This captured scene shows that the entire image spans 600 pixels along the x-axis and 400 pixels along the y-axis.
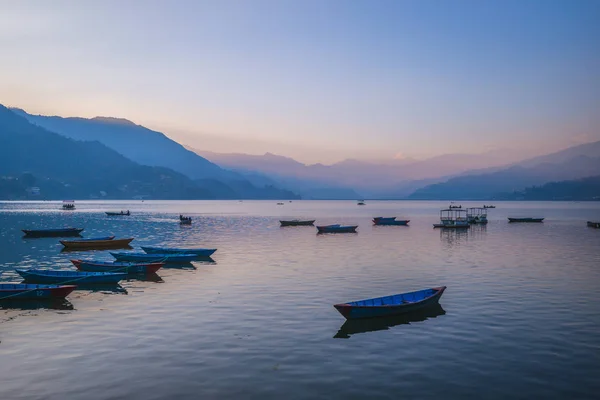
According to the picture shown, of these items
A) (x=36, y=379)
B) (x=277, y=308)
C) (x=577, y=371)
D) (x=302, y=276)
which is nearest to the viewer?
(x=36, y=379)

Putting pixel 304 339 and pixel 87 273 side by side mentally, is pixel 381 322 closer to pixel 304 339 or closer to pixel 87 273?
pixel 304 339

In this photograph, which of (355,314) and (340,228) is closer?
(355,314)

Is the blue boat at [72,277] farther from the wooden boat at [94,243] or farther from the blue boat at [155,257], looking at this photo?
the wooden boat at [94,243]

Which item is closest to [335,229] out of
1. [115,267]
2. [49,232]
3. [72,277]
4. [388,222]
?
[388,222]

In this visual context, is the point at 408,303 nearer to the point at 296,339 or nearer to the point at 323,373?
the point at 296,339

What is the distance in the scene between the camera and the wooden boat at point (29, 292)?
125 feet

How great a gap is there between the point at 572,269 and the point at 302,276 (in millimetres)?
33304

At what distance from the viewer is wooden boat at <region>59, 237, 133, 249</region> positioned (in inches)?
3219

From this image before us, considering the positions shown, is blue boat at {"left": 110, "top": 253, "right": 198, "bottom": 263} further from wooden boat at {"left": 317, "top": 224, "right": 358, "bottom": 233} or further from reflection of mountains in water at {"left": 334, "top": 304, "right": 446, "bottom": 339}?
wooden boat at {"left": 317, "top": 224, "right": 358, "bottom": 233}

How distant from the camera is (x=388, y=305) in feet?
110

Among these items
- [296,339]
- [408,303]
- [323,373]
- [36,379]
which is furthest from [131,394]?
[408,303]

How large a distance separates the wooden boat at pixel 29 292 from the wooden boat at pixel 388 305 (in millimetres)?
23290

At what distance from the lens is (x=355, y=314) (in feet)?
107

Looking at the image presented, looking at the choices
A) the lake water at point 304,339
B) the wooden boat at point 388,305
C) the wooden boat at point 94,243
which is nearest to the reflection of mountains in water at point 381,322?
the lake water at point 304,339
